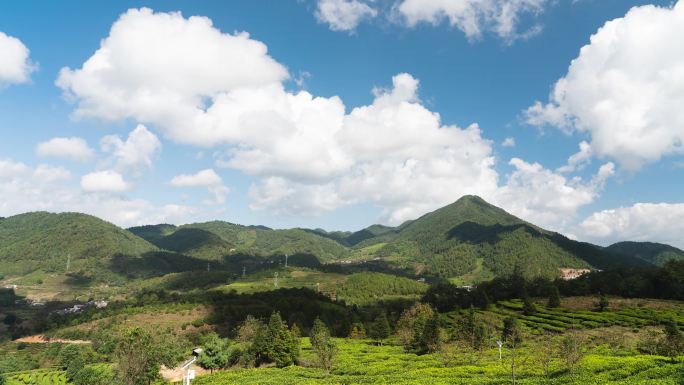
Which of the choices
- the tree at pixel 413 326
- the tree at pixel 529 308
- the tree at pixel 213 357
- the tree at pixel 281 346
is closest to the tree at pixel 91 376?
the tree at pixel 213 357

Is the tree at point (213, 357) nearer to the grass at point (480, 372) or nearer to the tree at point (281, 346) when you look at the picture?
the tree at point (281, 346)

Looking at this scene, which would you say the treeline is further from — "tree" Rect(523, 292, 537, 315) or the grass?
the grass

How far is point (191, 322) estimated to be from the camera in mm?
147750

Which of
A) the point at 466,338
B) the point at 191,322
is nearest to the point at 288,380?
the point at 466,338

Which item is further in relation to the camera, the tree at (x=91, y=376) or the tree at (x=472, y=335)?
the tree at (x=91, y=376)

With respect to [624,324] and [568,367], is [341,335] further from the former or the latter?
[568,367]

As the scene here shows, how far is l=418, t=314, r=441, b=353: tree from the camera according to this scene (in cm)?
7500

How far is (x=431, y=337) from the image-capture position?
76.2 metres

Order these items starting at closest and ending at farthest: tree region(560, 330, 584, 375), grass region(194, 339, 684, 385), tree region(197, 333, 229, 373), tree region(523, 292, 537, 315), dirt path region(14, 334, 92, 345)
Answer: grass region(194, 339, 684, 385), tree region(560, 330, 584, 375), tree region(197, 333, 229, 373), tree region(523, 292, 537, 315), dirt path region(14, 334, 92, 345)

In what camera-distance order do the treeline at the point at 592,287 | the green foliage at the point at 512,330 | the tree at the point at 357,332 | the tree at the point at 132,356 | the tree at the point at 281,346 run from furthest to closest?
the treeline at the point at 592,287 < the tree at the point at 357,332 < the green foliage at the point at 512,330 < the tree at the point at 281,346 < the tree at the point at 132,356

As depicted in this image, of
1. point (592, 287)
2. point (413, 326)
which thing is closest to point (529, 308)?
point (413, 326)

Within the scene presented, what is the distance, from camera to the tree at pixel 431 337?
7500 cm

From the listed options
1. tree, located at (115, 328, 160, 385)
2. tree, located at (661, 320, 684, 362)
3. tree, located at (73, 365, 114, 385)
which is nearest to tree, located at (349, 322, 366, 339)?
tree, located at (73, 365, 114, 385)

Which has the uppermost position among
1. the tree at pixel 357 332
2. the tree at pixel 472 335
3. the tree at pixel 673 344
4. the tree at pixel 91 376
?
the tree at pixel 673 344
